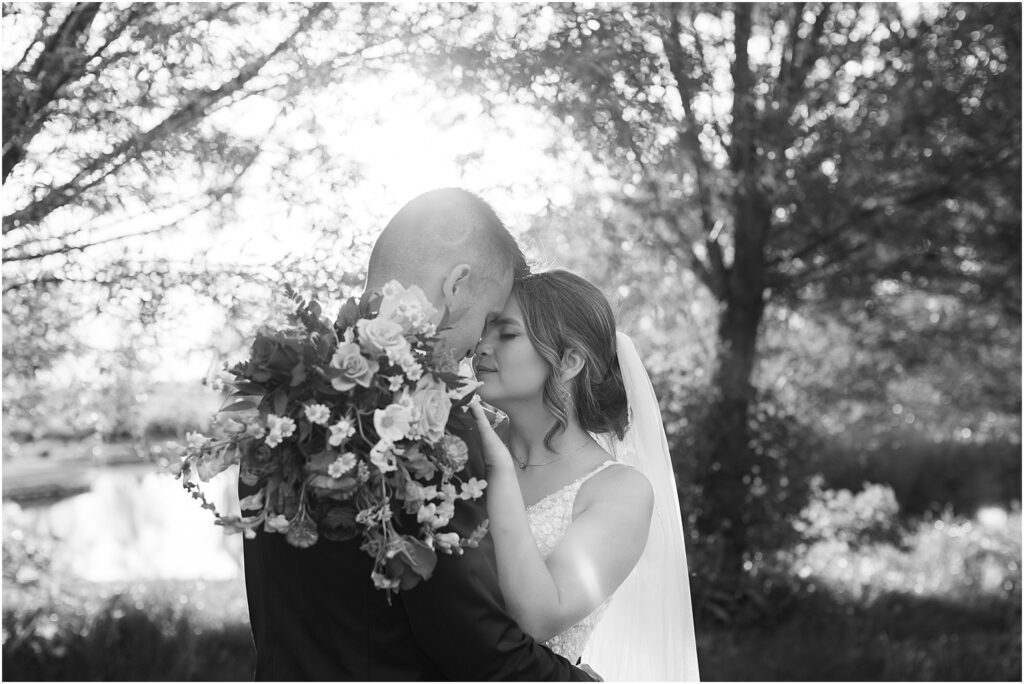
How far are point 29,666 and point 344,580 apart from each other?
470 centimetres

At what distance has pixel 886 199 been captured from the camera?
27.3 feet

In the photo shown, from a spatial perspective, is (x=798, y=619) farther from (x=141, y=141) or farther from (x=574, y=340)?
(x=141, y=141)

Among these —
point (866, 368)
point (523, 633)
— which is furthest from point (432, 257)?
point (866, 368)

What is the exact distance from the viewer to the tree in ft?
25.3

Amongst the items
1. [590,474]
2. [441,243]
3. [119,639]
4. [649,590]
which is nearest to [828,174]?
[649,590]

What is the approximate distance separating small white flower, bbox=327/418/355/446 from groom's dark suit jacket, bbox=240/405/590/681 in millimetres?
287

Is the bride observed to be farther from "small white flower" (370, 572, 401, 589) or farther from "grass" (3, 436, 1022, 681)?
"grass" (3, 436, 1022, 681)

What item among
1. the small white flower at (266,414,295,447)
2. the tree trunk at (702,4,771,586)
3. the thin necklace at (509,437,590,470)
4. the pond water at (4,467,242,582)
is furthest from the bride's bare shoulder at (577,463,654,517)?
the pond water at (4,467,242,582)

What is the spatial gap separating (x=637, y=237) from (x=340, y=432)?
582 cm

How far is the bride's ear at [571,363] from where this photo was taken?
3.17m

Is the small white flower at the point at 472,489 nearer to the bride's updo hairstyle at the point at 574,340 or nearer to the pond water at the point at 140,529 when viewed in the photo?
the bride's updo hairstyle at the point at 574,340

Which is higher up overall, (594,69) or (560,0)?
(560,0)

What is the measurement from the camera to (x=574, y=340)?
10.4 ft

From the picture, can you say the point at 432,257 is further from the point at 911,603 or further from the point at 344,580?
the point at 911,603
